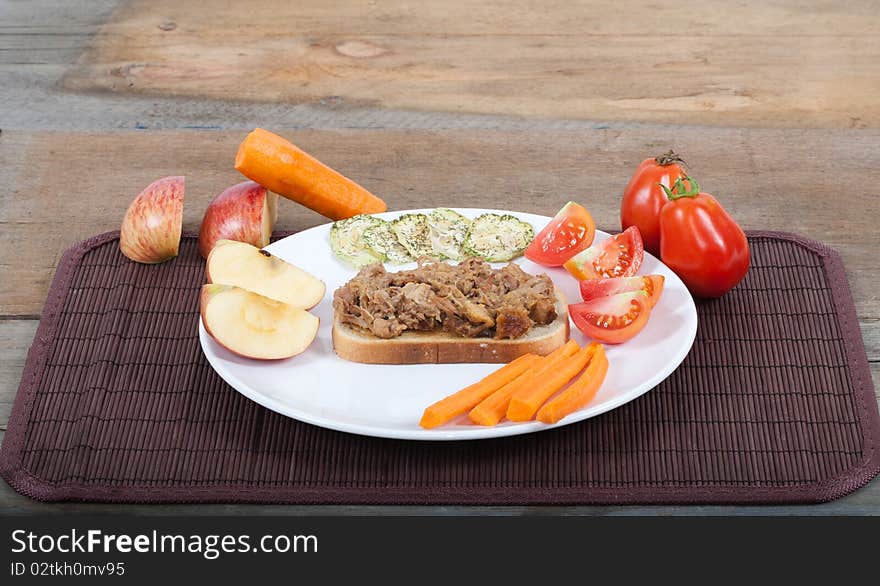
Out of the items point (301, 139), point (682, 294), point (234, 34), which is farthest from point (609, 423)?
point (234, 34)

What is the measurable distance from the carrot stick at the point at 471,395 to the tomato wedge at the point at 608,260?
42cm

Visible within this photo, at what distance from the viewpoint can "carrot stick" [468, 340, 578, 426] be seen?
238cm

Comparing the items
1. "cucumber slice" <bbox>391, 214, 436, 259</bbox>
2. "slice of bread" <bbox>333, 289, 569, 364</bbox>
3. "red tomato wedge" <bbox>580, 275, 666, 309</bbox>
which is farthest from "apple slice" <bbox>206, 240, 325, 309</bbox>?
"red tomato wedge" <bbox>580, 275, 666, 309</bbox>

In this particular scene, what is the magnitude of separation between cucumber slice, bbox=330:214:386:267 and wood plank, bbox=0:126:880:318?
402 millimetres

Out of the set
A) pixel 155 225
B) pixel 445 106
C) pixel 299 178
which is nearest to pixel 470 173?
pixel 445 106

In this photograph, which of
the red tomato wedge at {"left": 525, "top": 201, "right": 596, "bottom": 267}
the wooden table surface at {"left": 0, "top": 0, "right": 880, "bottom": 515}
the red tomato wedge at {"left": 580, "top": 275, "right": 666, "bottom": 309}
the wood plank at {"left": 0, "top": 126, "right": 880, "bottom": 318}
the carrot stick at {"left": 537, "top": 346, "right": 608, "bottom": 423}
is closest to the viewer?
the carrot stick at {"left": 537, "top": 346, "right": 608, "bottom": 423}

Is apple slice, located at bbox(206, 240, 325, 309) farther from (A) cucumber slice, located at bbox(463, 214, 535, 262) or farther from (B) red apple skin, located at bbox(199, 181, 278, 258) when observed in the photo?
(A) cucumber slice, located at bbox(463, 214, 535, 262)

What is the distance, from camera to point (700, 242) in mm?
2918

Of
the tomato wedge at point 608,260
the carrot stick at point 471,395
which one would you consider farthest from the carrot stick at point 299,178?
the carrot stick at point 471,395

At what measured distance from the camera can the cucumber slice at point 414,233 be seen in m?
3.10

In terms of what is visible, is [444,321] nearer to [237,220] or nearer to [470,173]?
[237,220]

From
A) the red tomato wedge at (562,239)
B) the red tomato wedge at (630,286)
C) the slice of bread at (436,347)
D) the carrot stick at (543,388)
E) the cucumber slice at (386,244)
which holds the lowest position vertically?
the cucumber slice at (386,244)

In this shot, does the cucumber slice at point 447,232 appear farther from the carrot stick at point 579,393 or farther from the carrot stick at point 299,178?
the carrot stick at point 579,393

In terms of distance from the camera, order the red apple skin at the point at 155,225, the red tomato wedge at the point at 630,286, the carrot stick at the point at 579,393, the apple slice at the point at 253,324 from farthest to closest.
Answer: the red apple skin at the point at 155,225
the red tomato wedge at the point at 630,286
the apple slice at the point at 253,324
the carrot stick at the point at 579,393
